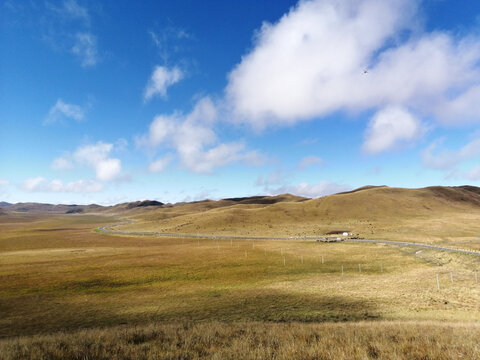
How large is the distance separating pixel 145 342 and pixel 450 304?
27562 mm

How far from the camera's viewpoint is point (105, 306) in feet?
89.6

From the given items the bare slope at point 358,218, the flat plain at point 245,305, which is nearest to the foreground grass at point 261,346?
the flat plain at point 245,305

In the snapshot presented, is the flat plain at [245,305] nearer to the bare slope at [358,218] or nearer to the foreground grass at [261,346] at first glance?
the foreground grass at [261,346]

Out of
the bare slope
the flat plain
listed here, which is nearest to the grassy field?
the flat plain

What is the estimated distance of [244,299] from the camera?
27.6 metres

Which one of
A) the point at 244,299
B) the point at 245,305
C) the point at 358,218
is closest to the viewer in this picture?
the point at 245,305

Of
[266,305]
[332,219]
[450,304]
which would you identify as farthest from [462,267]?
[332,219]

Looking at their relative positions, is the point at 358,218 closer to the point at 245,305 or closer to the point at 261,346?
the point at 245,305

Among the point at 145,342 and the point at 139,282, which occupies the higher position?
the point at 145,342

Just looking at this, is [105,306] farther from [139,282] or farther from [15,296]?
[15,296]

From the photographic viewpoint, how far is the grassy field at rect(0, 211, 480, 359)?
1409 centimetres

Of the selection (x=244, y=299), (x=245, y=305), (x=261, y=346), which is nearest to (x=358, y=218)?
(x=244, y=299)

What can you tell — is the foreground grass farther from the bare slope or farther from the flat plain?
the bare slope

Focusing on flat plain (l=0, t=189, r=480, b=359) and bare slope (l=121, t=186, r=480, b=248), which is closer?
flat plain (l=0, t=189, r=480, b=359)
